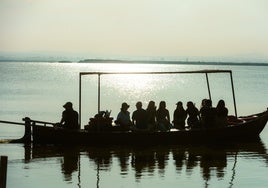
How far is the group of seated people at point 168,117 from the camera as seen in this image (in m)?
23.6

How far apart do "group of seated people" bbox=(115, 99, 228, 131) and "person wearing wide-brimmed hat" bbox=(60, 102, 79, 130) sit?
1.55m

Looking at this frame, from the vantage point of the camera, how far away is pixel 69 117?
23.6 m

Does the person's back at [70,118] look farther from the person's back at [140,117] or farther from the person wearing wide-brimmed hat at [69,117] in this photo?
the person's back at [140,117]

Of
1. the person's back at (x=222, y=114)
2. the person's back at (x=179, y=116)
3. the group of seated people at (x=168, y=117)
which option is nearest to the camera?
the group of seated people at (x=168, y=117)

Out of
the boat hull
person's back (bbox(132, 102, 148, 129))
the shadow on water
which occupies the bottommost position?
the shadow on water

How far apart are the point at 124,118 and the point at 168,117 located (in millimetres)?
1715

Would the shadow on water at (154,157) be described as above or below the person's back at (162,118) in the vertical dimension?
below

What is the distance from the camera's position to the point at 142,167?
19844mm

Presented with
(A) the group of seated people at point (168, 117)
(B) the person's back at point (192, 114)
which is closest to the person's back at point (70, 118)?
(A) the group of seated people at point (168, 117)

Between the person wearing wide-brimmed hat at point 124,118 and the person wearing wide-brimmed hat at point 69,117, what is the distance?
5.08 feet

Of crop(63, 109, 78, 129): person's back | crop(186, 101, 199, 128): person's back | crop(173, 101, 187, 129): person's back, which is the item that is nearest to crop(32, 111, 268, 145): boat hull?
crop(63, 109, 78, 129): person's back

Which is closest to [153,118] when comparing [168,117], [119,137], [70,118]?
[168,117]

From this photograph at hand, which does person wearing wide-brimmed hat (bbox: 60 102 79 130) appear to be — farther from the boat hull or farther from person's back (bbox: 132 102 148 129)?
person's back (bbox: 132 102 148 129)

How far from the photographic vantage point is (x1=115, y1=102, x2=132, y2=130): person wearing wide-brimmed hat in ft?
77.0
